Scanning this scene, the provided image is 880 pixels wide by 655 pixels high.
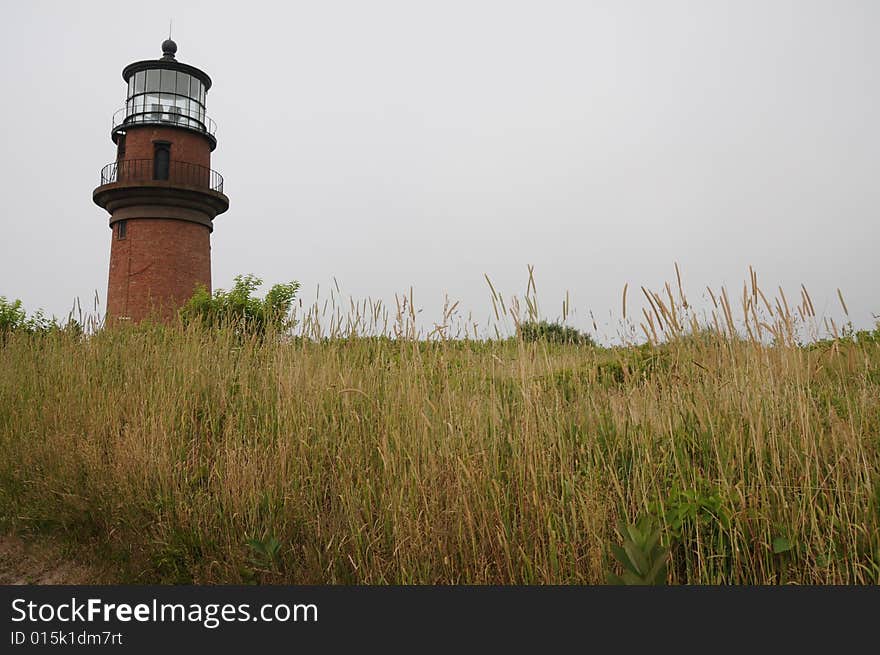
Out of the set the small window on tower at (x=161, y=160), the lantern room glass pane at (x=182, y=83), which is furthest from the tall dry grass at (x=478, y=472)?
the lantern room glass pane at (x=182, y=83)

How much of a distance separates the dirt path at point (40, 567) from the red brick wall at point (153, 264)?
17502 mm

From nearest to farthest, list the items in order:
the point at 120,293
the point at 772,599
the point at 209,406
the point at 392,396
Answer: the point at 772,599, the point at 392,396, the point at 209,406, the point at 120,293

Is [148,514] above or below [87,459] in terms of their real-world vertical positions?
below

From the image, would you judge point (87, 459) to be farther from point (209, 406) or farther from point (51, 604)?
point (51, 604)

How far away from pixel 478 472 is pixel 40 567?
118 inches

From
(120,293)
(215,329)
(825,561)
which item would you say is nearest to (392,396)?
(825,561)

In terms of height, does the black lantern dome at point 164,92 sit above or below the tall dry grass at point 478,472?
above

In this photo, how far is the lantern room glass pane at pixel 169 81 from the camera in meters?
21.5

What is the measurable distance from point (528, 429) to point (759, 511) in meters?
0.93

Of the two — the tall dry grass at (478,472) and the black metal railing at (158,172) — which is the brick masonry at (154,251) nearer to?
the black metal railing at (158,172)

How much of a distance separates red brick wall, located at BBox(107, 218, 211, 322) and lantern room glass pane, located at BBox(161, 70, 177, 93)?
17.1 ft

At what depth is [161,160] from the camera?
837 inches

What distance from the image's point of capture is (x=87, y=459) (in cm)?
385

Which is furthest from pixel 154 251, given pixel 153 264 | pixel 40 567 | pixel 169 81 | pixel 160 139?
pixel 40 567
